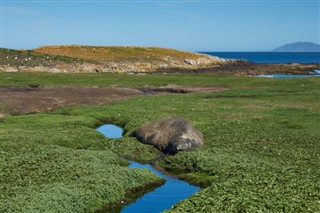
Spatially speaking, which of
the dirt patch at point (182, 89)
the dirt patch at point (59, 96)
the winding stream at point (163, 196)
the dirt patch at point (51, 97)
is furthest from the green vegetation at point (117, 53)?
Result: the winding stream at point (163, 196)

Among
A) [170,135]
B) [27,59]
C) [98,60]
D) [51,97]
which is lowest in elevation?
[170,135]

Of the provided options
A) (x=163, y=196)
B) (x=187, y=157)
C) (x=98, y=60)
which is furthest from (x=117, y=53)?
(x=163, y=196)

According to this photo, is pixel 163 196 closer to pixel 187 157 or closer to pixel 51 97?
pixel 187 157

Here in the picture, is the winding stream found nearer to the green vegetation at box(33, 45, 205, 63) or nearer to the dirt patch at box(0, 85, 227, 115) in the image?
the dirt patch at box(0, 85, 227, 115)

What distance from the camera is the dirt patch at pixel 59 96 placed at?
56938 mm

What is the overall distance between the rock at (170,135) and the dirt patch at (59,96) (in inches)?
831

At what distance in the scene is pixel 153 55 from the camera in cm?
17212

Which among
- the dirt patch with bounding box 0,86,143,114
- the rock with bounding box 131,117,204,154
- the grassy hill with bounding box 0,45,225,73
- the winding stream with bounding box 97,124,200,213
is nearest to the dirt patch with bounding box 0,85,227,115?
the dirt patch with bounding box 0,86,143,114

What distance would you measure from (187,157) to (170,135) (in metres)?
4.42

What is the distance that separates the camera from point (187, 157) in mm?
33812

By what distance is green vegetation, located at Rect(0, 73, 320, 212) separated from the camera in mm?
23641

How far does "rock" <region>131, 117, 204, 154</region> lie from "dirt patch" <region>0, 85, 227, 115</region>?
69.3 ft

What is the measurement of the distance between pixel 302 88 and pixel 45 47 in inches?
4676

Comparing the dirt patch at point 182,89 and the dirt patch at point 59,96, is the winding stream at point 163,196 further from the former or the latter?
the dirt patch at point 182,89
